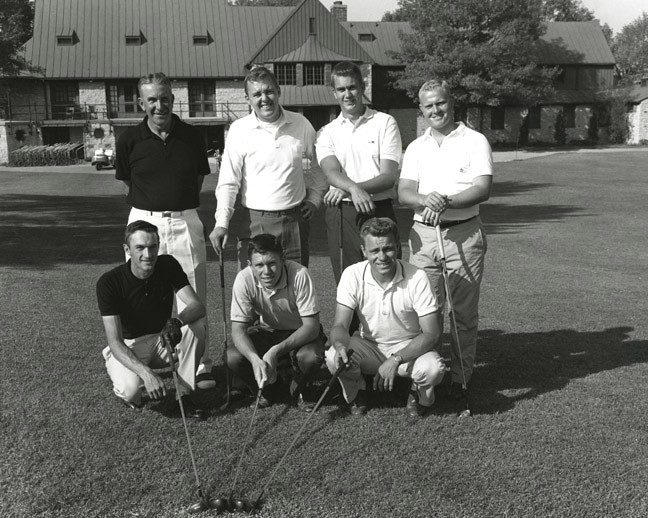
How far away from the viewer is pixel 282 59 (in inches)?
1752

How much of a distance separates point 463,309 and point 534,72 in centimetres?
4366

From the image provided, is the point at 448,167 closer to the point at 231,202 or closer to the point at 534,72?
the point at 231,202

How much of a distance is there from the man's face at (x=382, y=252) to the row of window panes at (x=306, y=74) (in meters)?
41.8

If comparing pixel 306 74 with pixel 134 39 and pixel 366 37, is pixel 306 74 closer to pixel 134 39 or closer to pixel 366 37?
pixel 366 37

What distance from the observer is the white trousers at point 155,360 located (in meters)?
4.84

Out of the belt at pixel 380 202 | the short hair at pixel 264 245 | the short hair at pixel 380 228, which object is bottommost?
the short hair at pixel 264 245

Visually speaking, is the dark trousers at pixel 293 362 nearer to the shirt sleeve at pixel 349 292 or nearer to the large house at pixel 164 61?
the shirt sleeve at pixel 349 292

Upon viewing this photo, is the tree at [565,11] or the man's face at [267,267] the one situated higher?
the tree at [565,11]

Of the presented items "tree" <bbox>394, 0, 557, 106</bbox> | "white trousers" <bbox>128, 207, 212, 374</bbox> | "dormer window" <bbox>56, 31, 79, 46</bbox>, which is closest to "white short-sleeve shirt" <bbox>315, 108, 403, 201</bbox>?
"white trousers" <bbox>128, 207, 212, 374</bbox>

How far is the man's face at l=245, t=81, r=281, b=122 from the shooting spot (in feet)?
17.0

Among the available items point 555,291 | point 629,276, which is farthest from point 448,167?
point 629,276

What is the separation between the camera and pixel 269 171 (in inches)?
211

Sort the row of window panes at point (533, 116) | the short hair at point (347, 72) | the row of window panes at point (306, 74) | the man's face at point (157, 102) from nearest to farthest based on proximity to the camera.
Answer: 1. the short hair at point (347, 72)
2. the man's face at point (157, 102)
3. the row of window panes at point (306, 74)
4. the row of window panes at point (533, 116)

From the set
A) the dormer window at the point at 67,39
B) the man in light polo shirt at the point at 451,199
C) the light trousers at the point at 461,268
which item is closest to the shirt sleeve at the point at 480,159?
the man in light polo shirt at the point at 451,199
